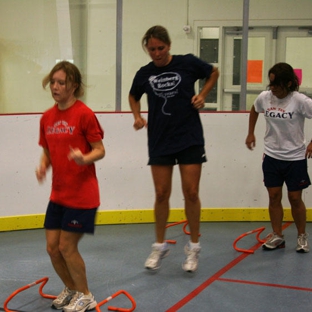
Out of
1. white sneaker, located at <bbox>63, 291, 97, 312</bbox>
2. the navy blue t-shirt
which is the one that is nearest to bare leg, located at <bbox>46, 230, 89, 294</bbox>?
white sneaker, located at <bbox>63, 291, 97, 312</bbox>

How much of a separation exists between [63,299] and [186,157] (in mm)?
1224

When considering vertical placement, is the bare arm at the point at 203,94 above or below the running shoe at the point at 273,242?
above

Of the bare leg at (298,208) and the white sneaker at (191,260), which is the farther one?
the bare leg at (298,208)

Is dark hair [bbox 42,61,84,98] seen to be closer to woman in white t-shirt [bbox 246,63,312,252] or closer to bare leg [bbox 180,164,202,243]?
bare leg [bbox 180,164,202,243]

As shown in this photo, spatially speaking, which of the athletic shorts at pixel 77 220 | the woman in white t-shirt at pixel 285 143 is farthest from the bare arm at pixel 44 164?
the woman in white t-shirt at pixel 285 143

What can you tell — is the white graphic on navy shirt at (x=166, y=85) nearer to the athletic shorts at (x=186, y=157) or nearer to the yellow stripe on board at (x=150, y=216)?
the athletic shorts at (x=186, y=157)

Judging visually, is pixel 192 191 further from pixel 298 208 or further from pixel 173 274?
pixel 298 208

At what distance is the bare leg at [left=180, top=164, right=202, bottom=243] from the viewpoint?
12.6ft

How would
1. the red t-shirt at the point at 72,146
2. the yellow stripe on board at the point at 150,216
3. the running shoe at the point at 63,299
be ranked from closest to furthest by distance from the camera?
the red t-shirt at the point at 72,146, the running shoe at the point at 63,299, the yellow stripe on board at the point at 150,216

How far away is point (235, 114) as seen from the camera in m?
5.69

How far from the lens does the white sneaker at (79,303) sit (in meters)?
3.25

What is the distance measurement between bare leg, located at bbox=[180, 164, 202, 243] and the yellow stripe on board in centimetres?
177

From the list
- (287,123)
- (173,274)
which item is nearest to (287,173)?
(287,123)

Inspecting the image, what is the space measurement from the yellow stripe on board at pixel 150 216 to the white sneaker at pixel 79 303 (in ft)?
7.46
